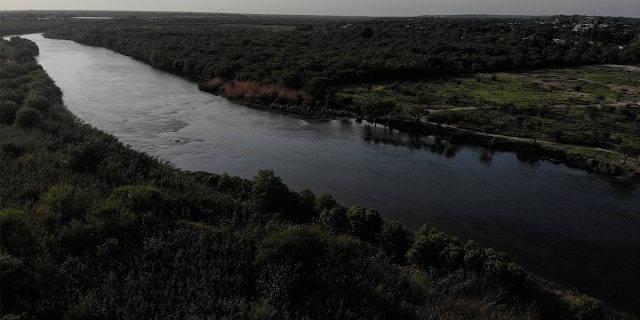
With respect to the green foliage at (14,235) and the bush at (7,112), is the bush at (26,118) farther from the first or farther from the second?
the green foliage at (14,235)

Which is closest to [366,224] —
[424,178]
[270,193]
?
[270,193]

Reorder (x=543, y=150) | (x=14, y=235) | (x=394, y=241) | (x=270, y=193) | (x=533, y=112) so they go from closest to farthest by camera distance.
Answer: (x=14, y=235) → (x=394, y=241) → (x=270, y=193) → (x=543, y=150) → (x=533, y=112)

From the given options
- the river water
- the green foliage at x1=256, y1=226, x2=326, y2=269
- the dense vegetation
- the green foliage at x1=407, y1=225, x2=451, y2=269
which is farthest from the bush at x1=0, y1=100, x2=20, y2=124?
the green foliage at x1=407, y1=225, x2=451, y2=269

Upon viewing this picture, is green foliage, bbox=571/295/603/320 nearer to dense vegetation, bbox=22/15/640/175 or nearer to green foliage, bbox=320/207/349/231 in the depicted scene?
green foliage, bbox=320/207/349/231

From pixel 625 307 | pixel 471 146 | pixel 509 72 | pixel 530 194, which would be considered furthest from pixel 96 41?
pixel 625 307

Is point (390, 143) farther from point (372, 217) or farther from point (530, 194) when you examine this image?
point (372, 217)

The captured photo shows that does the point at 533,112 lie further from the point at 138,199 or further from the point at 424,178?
the point at 138,199
